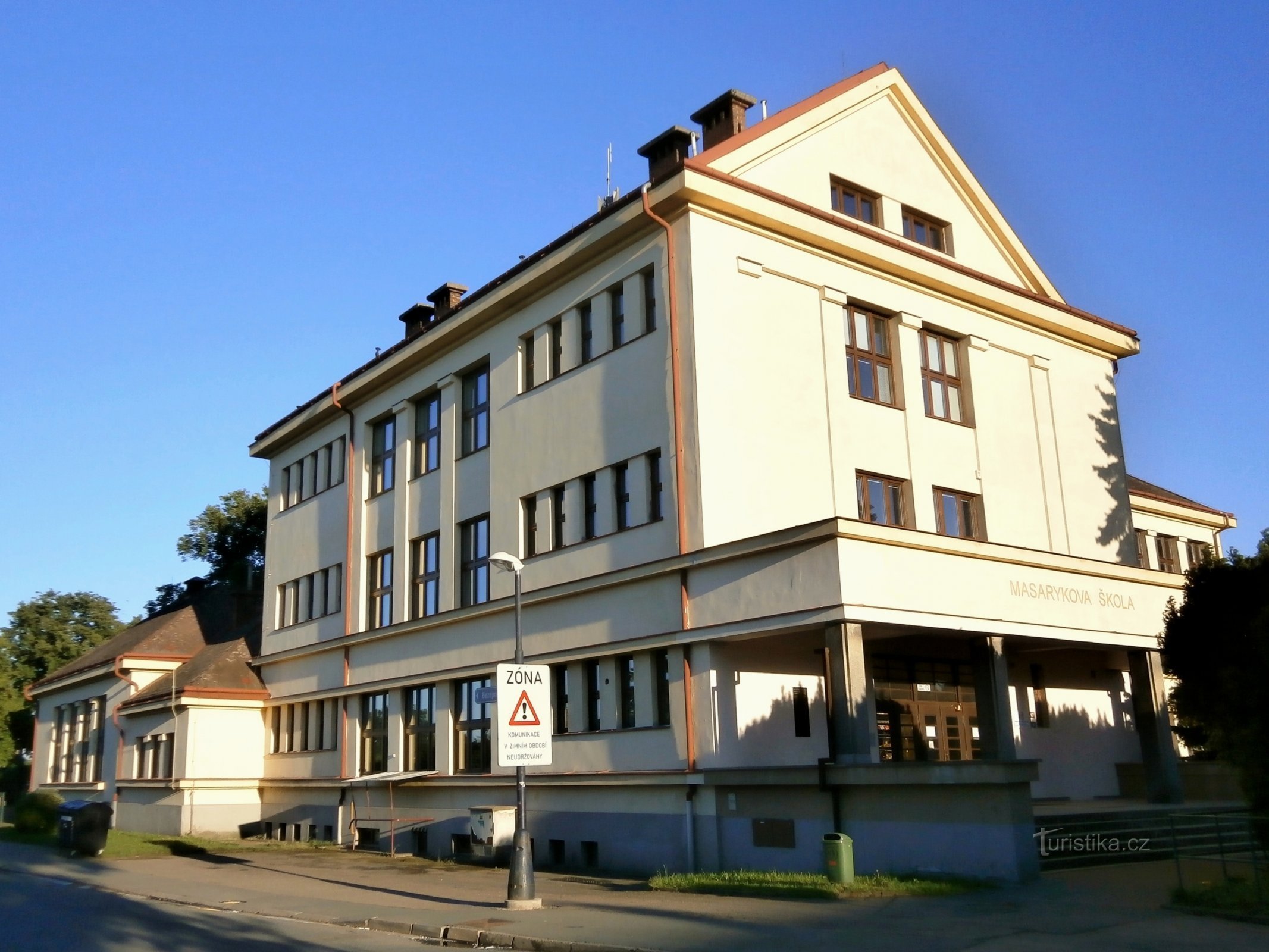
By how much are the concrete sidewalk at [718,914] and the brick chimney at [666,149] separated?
14129 mm

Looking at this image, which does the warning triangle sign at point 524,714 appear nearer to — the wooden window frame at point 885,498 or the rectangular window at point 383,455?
the wooden window frame at point 885,498

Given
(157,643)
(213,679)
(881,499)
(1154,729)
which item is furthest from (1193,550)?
(157,643)

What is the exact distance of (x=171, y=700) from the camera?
114ft

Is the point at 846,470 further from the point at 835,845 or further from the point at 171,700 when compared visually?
the point at 171,700

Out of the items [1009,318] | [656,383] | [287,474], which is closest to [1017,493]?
A: [1009,318]

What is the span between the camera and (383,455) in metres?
33.2

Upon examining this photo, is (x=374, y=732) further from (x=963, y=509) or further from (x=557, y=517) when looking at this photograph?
(x=963, y=509)

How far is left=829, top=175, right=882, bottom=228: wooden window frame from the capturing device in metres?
26.2

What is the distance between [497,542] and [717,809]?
916 cm

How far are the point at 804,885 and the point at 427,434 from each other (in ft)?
58.6

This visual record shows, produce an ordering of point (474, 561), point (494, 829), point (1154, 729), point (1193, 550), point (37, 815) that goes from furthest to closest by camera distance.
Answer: point (1193, 550)
point (37, 815)
point (474, 561)
point (1154, 729)
point (494, 829)

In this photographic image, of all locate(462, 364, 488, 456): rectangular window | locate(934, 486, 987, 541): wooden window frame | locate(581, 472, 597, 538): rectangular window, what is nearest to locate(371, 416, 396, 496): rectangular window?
locate(462, 364, 488, 456): rectangular window

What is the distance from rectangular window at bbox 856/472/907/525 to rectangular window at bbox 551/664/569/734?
688cm

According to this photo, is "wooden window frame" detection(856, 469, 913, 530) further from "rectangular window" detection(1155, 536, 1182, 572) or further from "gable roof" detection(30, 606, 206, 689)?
"gable roof" detection(30, 606, 206, 689)
